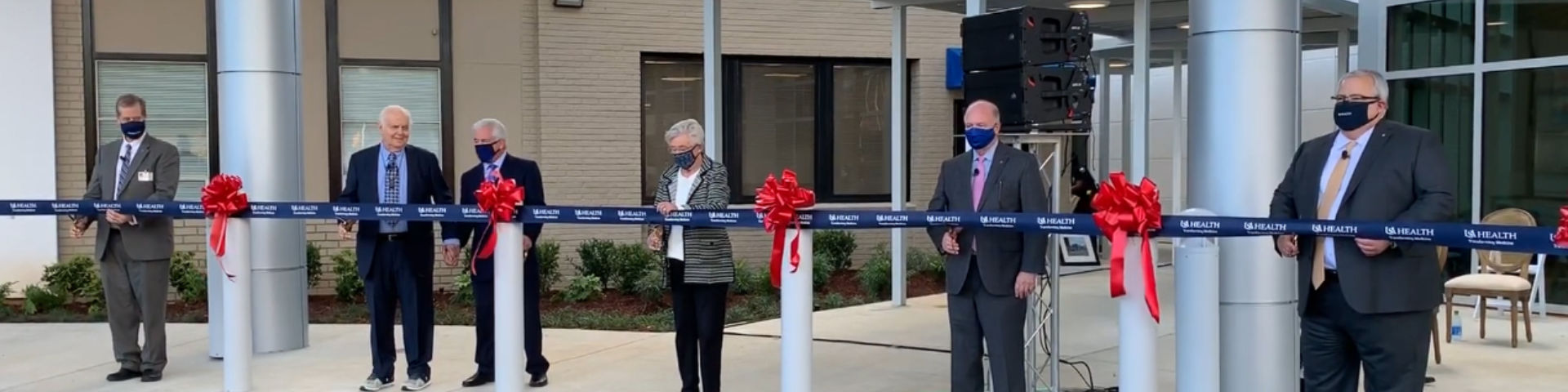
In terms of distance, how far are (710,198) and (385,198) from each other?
6.65 feet

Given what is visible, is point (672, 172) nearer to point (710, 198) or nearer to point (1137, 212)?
point (710, 198)

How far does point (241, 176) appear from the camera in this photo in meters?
8.91

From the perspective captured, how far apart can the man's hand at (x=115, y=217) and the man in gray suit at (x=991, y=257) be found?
4586 mm

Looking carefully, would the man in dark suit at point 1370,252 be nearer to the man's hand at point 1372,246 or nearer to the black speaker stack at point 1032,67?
the man's hand at point 1372,246

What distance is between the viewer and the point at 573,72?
13531 mm

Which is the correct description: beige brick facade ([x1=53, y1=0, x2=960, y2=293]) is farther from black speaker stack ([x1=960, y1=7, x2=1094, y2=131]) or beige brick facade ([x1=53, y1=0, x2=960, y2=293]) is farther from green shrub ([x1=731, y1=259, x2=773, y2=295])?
black speaker stack ([x1=960, y1=7, x2=1094, y2=131])

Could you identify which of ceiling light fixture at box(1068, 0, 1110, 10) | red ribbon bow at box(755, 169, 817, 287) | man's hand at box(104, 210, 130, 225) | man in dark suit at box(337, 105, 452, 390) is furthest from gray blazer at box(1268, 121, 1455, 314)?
ceiling light fixture at box(1068, 0, 1110, 10)

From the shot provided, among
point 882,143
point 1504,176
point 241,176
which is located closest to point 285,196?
point 241,176

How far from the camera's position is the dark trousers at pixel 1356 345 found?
16.2 ft

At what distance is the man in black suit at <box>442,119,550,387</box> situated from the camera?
7.36 m

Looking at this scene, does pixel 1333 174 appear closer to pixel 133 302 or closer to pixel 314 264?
pixel 133 302

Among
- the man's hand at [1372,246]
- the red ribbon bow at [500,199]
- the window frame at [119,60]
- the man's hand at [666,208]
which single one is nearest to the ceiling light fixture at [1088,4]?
the man's hand at [666,208]

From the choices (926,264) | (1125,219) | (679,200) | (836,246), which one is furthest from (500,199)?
(926,264)

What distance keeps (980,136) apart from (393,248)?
11.1 feet
